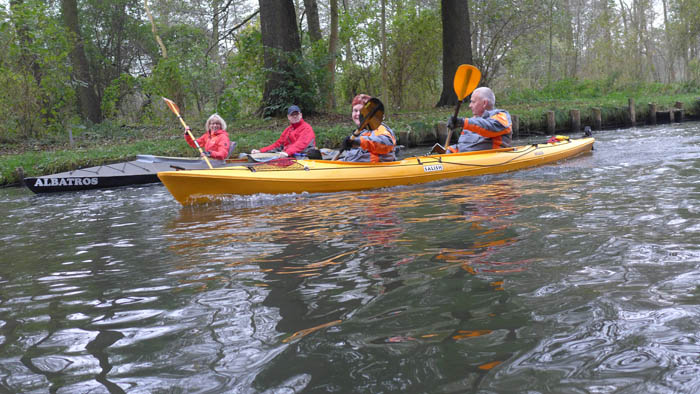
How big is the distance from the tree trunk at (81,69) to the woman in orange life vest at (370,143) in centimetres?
1123

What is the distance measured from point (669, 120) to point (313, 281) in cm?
1468

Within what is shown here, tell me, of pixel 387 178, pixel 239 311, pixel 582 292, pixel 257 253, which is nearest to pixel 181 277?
pixel 257 253

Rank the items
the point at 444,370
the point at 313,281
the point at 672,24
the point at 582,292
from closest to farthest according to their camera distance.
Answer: the point at 444,370 < the point at 582,292 < the point at 313,281 < the point at 672,24

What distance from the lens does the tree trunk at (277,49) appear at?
529 inches

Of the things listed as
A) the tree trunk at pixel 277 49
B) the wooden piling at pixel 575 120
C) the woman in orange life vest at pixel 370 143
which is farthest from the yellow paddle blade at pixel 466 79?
the wooden piling at pixel 575 120

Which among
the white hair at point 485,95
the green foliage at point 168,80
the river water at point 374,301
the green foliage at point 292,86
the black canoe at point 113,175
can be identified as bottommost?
the river water at point 374,301

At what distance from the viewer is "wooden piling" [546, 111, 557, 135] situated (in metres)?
13.2

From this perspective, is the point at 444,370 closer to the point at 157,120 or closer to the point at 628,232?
the point at 628,232

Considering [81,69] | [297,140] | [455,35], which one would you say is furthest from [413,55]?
[81,69]

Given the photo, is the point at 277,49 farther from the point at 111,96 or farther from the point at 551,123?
the point at 551,123

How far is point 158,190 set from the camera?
316 inches

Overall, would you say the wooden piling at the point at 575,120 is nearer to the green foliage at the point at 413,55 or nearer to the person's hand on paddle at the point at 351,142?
the green foliage at the point at 413,55

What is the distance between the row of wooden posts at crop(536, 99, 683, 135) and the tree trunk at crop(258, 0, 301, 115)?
5661 mm

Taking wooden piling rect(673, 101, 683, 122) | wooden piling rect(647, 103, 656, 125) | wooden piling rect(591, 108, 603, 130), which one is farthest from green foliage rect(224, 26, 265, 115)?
wooden piling rect(673, 101, 683, 122)
